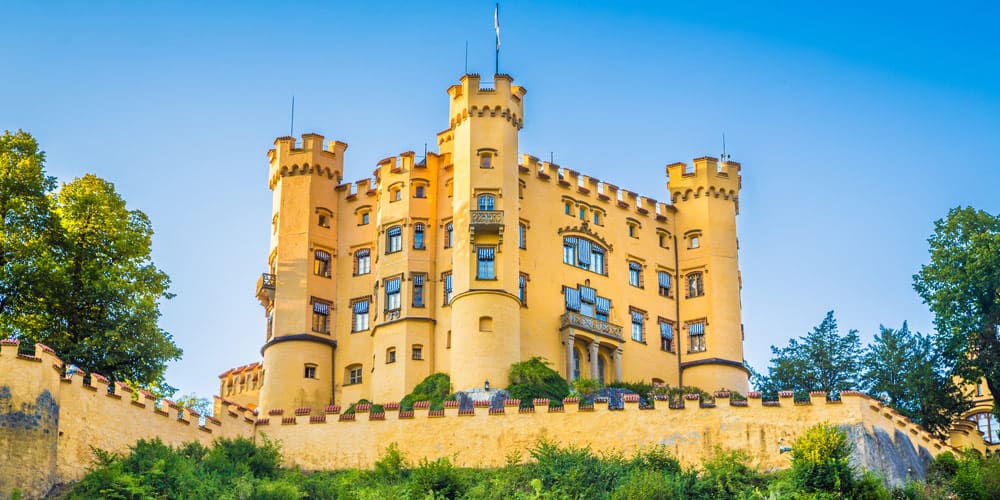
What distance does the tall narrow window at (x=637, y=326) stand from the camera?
7238cm

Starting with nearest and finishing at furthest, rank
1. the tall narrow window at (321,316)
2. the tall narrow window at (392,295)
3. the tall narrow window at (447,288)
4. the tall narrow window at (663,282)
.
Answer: the tall narrow window at (447,288) < the tall narrow window at (392,295) < the tall narrow window at (321,316) < the tall narrow window at (663,282)

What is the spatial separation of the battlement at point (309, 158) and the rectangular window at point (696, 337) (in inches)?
719

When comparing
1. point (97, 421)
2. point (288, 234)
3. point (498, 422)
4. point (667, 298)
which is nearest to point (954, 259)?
point (667, 298)

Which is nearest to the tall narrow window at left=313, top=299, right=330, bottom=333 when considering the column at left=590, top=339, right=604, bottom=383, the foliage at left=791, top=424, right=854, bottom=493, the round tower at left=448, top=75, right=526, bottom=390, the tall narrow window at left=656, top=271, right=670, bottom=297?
the round tower at left=448, top=75, right=526, bottom=390

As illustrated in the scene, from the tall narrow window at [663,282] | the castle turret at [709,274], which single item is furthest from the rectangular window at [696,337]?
the tall narrow window at [663,282]

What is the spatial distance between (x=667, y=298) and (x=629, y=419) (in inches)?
815

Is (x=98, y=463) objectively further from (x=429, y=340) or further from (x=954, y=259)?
(x=954, y=259)

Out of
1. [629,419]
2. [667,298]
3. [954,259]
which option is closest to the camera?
[629,419]

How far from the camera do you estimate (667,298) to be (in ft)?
245

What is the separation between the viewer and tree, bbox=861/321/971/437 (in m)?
64.0

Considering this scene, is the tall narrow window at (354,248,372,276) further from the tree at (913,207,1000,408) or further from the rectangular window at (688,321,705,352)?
the tree at (913,207,1000,408)

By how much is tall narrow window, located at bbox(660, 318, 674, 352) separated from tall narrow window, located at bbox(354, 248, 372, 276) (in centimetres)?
1422

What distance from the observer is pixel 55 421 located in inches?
1811

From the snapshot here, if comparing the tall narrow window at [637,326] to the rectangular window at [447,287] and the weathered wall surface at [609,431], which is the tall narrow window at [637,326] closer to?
the rectangular window at [447,287]
